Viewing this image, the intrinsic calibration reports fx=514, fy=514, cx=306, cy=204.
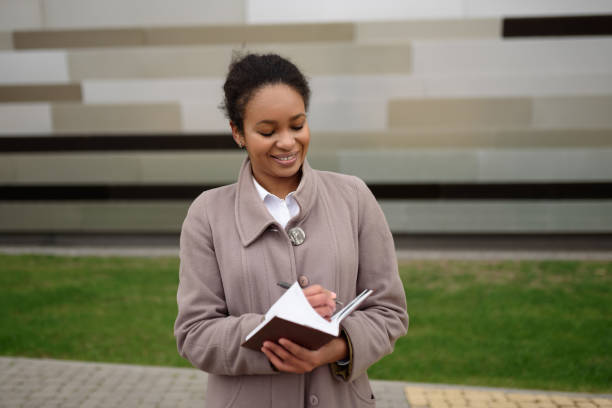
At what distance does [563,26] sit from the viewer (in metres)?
7.36

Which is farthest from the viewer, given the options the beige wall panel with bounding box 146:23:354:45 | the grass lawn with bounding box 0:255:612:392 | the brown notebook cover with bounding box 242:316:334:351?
the beige wall panel with bounding box 146:23:354:45

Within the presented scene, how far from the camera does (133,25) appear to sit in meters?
7.86

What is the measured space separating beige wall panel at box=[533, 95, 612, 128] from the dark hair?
270 inches

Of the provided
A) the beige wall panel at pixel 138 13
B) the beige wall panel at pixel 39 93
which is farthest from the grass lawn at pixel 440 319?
the beige wall panel at pixel 138 13

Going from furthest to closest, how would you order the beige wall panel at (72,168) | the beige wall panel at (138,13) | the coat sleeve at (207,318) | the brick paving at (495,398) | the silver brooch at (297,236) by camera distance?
the beige wall panel at (72,168)
the beige wall panel at (138,13)
the brick paving at (495,398)
the silver brooch at (297,236)
the coat sleeve at (207,318)

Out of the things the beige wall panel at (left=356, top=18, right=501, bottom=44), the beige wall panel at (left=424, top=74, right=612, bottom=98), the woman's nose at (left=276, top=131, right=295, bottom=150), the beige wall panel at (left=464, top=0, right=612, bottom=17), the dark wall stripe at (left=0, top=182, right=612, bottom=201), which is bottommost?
the dark wall stripe at (left=0, top=182, right=612, bottom=201)

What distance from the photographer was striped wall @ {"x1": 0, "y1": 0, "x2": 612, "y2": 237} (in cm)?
744

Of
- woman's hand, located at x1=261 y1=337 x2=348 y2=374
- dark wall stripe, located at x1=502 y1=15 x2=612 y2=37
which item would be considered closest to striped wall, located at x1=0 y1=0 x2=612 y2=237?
dark wall stripe, located at x1=502 y1=15 x2=612 y2=37

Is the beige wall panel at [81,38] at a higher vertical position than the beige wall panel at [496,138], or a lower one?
higher

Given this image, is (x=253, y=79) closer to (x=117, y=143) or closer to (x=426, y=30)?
(x=426, y=30)

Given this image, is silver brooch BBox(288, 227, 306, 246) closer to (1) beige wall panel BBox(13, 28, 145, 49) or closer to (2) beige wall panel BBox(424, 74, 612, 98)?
(2) beige wall panel BBox(424, 74, 612, 98)

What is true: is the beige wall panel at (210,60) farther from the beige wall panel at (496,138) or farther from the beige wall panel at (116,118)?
the beige wall panel at (496,138)

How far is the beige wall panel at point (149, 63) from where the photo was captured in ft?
25.6

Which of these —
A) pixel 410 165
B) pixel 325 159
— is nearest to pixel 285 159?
pixel 325 159
